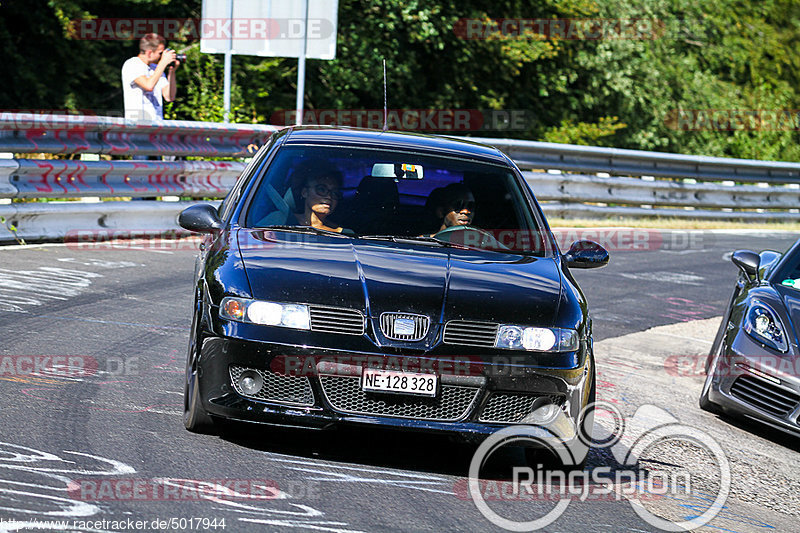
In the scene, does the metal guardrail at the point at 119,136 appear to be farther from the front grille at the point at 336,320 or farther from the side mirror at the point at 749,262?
the front grille at the point at 336,320

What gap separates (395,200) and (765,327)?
96.5 inches

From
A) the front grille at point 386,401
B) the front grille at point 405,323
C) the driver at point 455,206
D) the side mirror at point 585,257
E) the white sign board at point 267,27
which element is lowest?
the front grille at point 386,401

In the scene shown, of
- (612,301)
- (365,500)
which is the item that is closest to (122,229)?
(612,301)

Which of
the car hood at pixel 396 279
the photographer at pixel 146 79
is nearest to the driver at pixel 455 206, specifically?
the car hood at pixel 396 279

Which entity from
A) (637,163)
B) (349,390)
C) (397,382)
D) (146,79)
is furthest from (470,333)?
(637,163)

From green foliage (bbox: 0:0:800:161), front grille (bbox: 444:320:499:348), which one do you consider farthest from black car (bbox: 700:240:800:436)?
green foliage (bbox: 0:0:800:161)

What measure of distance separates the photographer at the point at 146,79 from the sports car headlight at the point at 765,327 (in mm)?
7710

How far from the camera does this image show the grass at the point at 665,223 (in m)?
18.1

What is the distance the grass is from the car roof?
10.3m

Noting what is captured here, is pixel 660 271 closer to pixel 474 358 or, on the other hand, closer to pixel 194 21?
pixel 474 358

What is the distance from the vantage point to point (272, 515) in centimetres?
Result: 443

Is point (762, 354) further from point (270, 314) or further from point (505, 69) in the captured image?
point (505, 69)

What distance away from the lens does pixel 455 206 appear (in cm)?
655

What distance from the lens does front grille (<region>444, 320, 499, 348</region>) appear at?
17.1 feet
